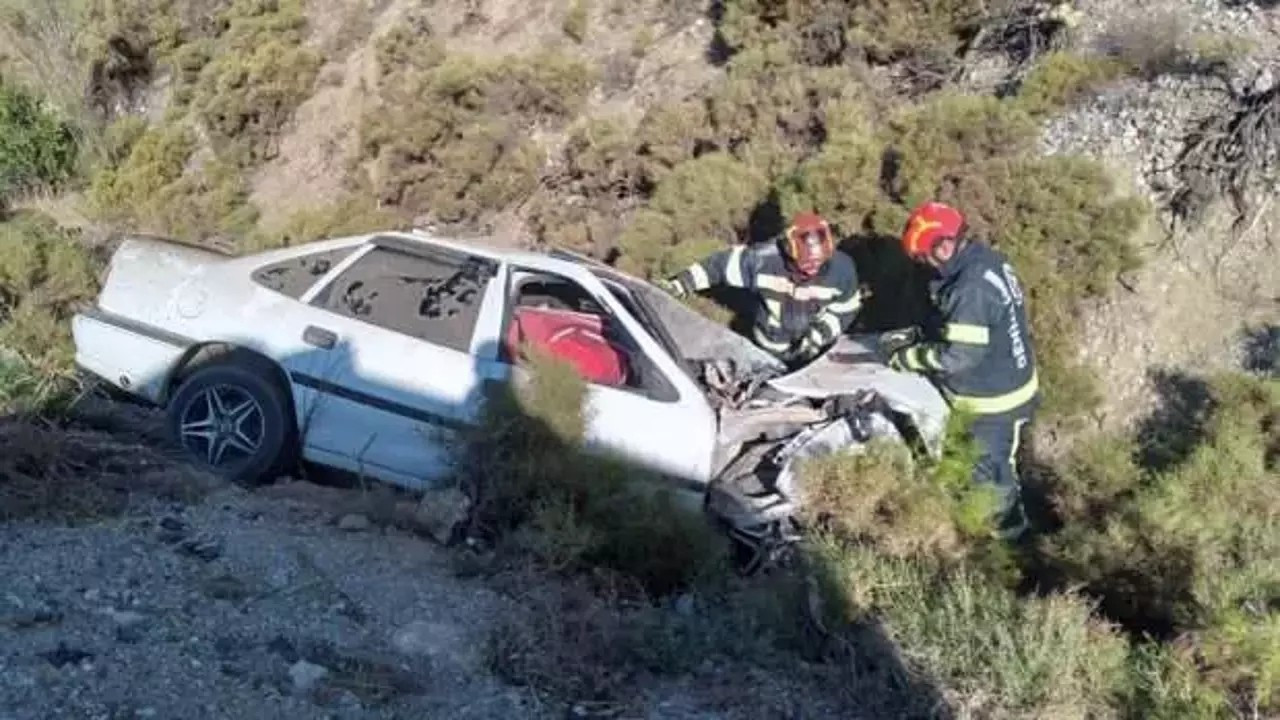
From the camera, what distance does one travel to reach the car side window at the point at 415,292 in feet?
25.4

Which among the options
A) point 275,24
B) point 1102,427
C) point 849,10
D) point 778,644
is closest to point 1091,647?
point 778,644

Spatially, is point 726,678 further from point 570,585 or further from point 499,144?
point 499,144

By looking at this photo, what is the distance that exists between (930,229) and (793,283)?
102cm

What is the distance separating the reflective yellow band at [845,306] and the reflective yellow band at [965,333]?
1.00 metres

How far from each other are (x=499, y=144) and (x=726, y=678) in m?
9.00

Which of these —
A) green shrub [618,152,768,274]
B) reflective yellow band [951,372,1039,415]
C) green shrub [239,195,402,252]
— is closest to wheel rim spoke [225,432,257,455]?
reflective yellow band [951,372,1039,415]

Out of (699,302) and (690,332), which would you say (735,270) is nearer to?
(699,302)

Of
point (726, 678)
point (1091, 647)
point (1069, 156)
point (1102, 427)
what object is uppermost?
point (726, 678)

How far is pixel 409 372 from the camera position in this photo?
7.60 metres

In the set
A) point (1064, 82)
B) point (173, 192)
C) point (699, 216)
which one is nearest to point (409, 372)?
point (699, 216)

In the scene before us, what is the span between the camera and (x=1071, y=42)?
483 inches

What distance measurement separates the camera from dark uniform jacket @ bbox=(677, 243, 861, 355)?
9.27 metres

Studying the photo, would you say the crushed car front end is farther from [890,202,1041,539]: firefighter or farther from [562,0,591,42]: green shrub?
[562,0,591,42]: green shrub

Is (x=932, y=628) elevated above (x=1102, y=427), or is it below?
above
